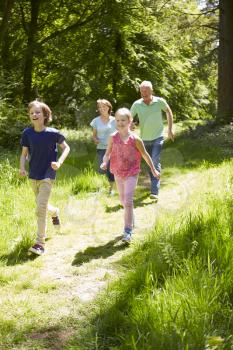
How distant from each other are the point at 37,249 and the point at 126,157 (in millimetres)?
1602

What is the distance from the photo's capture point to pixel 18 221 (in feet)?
21.4

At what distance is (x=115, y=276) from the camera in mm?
4961

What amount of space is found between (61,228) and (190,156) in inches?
272

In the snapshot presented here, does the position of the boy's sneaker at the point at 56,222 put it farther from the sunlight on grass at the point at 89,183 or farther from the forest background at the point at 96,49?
the forest background at the point at 96,49

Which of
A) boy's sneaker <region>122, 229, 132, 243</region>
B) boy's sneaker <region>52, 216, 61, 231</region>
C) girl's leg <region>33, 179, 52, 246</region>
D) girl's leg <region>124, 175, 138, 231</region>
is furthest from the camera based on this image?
boy's sneaker <region>52, 216, 61, 231</region>

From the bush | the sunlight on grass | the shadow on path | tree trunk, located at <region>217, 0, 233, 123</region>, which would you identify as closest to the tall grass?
the shadow on path

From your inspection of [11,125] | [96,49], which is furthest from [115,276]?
[96,49]

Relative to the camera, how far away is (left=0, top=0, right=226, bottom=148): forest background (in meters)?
18.6

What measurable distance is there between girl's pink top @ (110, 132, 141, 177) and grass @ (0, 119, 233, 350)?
84cm

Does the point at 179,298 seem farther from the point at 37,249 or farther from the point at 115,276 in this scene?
the point at 37,249

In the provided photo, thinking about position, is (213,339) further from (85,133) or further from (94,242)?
(85,133)

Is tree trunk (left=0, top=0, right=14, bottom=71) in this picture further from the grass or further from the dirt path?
the grass

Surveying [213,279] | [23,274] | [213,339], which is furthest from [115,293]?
[213,339]

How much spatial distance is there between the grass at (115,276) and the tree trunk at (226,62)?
8470mm
